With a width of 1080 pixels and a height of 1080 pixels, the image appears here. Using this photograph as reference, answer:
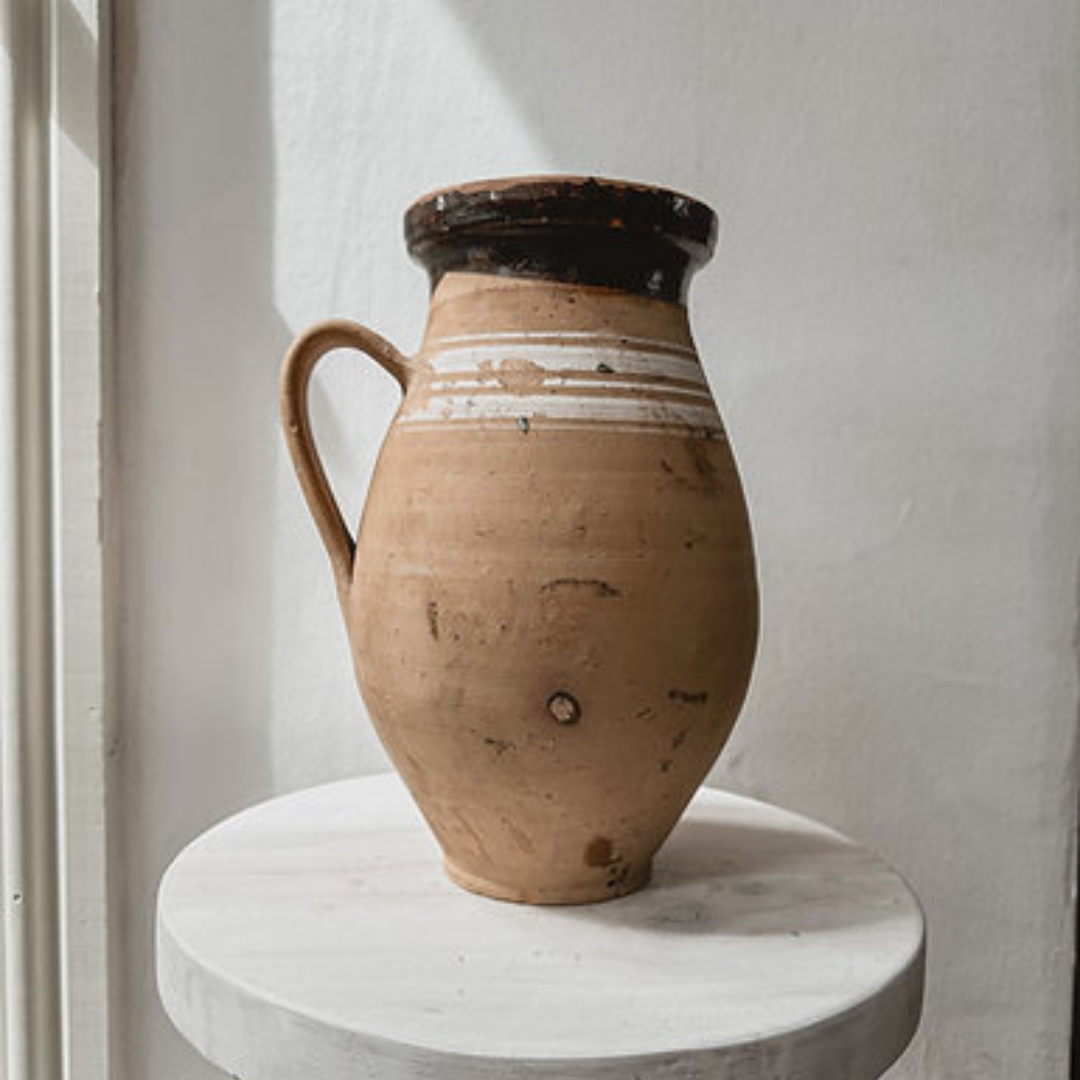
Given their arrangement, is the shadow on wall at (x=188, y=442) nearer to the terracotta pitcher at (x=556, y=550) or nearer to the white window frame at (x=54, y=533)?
the white window frame at (x=54, y=533)

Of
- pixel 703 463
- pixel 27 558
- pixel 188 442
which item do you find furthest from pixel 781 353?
pixel 27 558

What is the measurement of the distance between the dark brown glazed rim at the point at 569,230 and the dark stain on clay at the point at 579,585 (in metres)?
0.13

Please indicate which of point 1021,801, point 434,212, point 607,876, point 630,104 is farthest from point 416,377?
point 1021,801

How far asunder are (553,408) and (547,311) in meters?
0.05

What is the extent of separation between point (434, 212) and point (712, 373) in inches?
12.3

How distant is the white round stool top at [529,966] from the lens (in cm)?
37

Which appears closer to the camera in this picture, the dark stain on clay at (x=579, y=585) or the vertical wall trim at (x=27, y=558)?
the dark stain on clay at (x=579, y=585)

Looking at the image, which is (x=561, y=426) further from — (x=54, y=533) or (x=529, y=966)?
(x=54, y=533)

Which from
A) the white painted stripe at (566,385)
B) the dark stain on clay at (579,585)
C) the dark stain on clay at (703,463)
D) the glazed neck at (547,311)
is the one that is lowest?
the dark stain on clay at (579,585)

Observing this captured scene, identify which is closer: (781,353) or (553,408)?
(553,408)

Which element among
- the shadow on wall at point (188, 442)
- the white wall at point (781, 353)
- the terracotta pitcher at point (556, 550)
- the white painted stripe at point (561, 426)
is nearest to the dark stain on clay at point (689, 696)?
the terracotta pitcher at point (556, 550)

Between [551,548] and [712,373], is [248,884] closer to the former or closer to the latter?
[551,548]

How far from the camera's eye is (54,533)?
745mm

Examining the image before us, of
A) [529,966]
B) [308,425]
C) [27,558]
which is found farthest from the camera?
[27,558]
